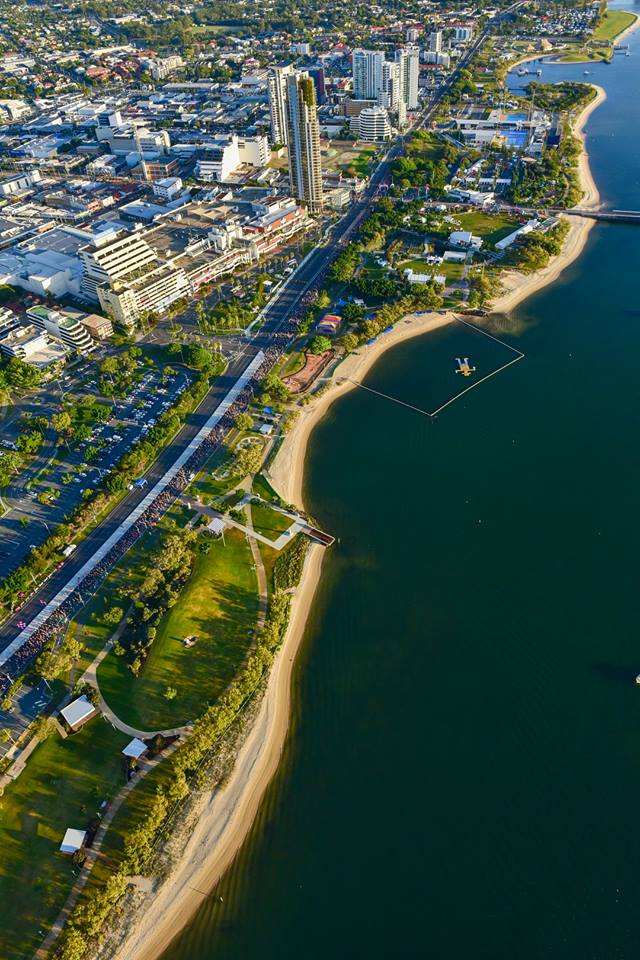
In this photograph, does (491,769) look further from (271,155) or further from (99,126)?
(99,126)

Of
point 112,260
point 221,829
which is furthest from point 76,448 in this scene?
point 221,829

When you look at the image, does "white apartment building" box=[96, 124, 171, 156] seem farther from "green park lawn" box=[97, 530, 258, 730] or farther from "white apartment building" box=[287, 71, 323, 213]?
"green park lawn" box=[97, 530, 258, 730]

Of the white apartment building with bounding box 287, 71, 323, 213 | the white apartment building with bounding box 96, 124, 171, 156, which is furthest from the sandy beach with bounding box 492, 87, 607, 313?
the white apartment building with bounding box 96, 124, 171, 156

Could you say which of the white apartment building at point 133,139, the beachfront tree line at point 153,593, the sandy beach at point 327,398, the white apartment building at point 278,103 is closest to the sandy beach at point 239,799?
the sandy beach at point 327,398

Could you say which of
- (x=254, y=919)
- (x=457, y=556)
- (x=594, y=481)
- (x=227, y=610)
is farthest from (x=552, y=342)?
(x=254, y=919)

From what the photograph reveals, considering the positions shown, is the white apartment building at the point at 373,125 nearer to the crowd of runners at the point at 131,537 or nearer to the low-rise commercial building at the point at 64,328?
the crowd of runners at the point at 131,537

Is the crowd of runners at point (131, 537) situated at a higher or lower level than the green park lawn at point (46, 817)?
higher

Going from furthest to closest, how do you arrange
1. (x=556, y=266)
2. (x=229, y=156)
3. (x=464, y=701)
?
1. (x=229, y=156)
2. (x=556, y=266)
3. (x=464, y=701)

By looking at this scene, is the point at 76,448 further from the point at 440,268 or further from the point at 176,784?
the point at 440,268
